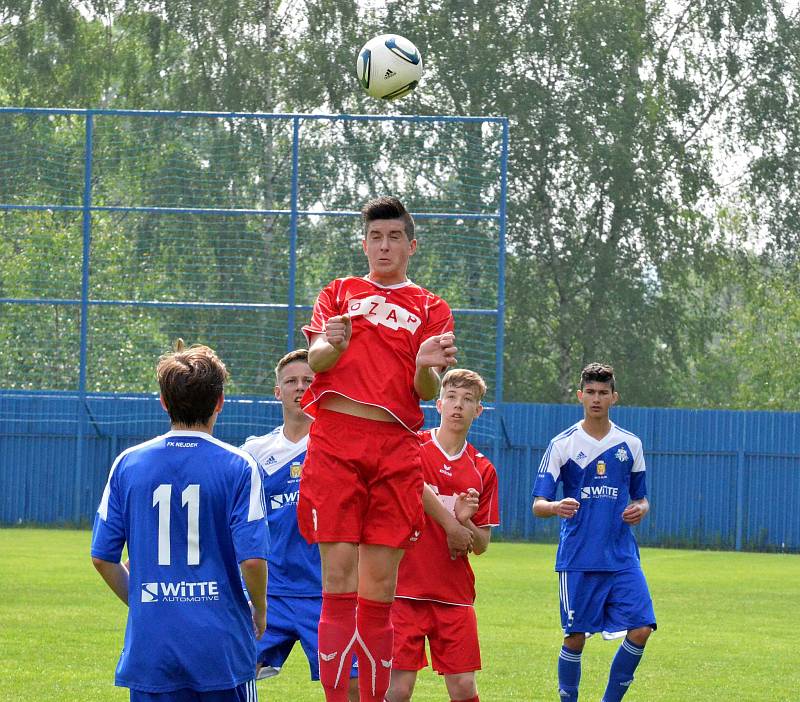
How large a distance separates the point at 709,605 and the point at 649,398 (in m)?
18.6

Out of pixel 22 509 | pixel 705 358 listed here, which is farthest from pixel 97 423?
pixel 705 358

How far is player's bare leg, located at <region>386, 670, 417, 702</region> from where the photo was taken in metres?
6.53

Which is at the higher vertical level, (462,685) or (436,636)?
(436,636)

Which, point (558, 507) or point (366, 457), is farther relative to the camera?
point (558, 507)

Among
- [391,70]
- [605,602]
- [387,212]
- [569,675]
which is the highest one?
[391,70]

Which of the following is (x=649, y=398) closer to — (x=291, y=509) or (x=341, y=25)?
(x=341, y=25)

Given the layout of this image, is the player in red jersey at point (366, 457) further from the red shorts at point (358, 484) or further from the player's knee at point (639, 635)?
the player's knee at point (639, 635)

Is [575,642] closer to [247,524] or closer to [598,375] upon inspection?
[598,375]

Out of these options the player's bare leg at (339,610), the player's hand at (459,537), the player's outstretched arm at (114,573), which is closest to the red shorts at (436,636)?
the player's hand at (459,537)

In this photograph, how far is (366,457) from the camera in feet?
17.9

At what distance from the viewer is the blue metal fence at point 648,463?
23.2 metres

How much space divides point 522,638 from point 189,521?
7.07 m

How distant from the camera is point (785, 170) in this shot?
106ft

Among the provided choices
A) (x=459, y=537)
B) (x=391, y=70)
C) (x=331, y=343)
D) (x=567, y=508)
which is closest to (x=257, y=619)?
(x=331, y=343)
